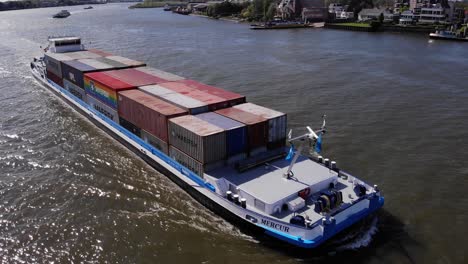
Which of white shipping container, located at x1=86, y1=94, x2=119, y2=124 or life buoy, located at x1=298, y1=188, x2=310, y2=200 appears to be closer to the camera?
life buoy, located at x1=298, y1=188, x2=310, y2=200

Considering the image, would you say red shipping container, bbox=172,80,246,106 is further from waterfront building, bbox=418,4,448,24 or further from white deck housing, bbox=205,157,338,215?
waterfront building, bbox=418,4,448,24

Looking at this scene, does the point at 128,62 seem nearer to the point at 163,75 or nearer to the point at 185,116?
the point at 163,75

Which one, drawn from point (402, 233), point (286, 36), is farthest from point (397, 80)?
point (286, 36)

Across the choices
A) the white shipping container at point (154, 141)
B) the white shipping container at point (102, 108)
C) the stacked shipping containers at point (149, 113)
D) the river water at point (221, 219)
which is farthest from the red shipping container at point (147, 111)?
the river water at point (221, 219)

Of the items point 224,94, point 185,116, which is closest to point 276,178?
point 185,116

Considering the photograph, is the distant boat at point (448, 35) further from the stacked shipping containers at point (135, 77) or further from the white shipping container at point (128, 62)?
the stacked shipping containers at point (135, 77)

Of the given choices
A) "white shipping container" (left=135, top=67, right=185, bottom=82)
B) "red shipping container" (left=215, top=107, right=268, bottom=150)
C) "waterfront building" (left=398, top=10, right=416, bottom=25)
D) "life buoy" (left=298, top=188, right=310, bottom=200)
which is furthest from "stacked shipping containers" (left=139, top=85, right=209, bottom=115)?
"waterfront building" (left=398, top=10, right=416, bottom=25)

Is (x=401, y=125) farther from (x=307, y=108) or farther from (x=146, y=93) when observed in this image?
(x=146, y=93)
